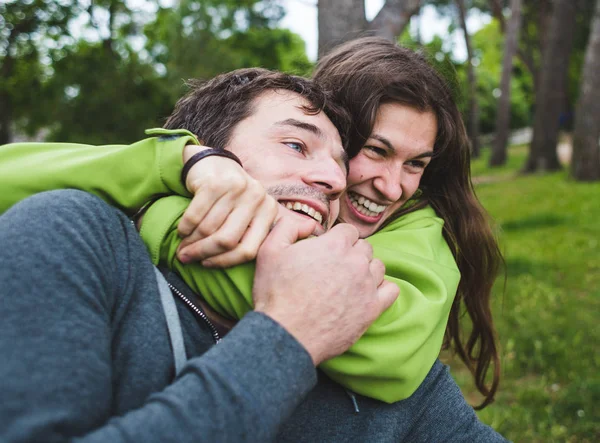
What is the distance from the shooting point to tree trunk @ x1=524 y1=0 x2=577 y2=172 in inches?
621

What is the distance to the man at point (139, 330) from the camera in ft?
4.00

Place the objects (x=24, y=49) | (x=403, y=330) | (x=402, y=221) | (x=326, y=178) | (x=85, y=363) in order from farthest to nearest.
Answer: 1. (x=24, y=49)
2. (x=402, y=221)
3. (x=326, y=178)
4. (x=403, y=330)
5. (x=85, y=363)

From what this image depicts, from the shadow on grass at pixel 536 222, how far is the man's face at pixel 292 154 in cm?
732

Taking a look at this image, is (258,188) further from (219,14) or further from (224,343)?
(219,14)

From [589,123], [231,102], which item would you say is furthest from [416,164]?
[589,123]

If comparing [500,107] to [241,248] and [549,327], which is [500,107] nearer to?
[549,327]

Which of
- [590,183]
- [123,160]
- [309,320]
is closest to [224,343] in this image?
[309,320]

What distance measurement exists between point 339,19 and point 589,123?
32.3 feet

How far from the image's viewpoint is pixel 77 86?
17.8m

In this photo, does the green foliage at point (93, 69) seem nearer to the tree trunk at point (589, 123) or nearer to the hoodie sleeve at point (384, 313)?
the tree trunk at point (589, 123)

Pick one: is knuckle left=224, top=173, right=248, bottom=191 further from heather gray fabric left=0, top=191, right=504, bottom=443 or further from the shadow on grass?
the shadow on grass

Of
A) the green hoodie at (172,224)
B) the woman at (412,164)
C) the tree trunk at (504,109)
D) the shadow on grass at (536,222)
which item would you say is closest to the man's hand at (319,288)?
the green hoodie at (172,224)

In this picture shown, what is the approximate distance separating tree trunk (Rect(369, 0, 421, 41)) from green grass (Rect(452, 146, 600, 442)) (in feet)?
5.51

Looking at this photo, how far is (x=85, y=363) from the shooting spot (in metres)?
1.29
